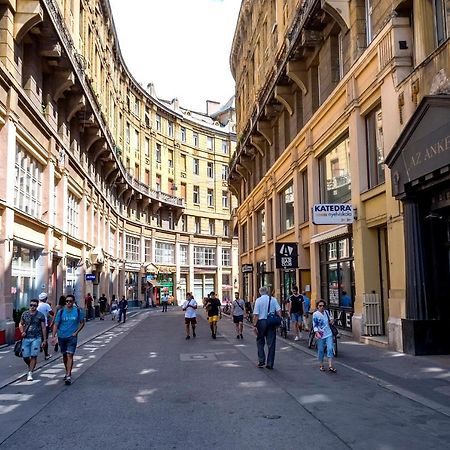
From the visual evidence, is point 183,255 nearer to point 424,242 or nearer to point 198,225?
point 198,225

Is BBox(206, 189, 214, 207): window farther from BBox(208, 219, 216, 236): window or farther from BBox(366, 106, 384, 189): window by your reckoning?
BBox(366, 106, 384, 189): window

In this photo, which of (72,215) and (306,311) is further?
(72,215)

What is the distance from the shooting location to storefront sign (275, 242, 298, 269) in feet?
67.0

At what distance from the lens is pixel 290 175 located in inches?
991

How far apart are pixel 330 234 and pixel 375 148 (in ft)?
13.6

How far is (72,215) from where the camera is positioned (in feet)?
96.0

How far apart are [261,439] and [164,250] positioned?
53.9 meters

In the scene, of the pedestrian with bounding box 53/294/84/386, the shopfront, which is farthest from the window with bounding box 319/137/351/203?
the pedestrian with bounding box 53/294/84/386

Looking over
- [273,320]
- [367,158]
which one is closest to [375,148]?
[367,158]

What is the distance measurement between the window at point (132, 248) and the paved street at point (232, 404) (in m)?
38.0

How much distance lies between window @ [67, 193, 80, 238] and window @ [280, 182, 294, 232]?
1109 centimetres

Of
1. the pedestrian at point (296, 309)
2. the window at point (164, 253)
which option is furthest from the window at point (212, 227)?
the pedestrian at point (296, 309)

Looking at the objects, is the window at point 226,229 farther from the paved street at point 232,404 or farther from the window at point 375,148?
the paved street at point 232,404

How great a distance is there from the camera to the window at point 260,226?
33263 millimetres
